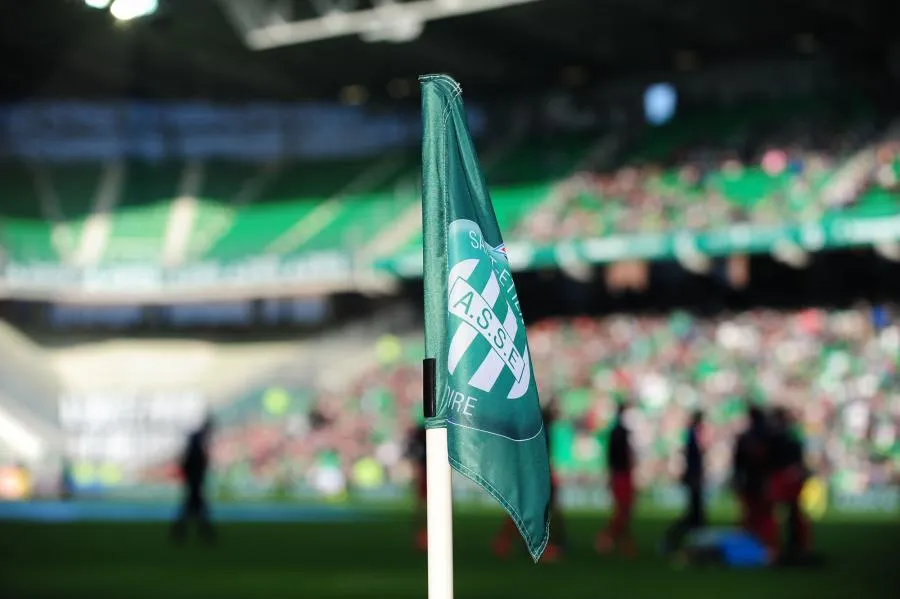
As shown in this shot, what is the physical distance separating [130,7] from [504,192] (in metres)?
35.3

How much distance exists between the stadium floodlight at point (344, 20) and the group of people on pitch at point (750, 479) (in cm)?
1743

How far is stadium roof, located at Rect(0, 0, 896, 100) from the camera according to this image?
41.8 meters

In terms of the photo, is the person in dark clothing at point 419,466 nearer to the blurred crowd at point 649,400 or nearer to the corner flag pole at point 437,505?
the blurred crowd at point 649,400

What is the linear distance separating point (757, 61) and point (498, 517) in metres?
21.4

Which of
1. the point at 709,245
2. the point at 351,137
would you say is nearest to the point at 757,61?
the point at 709,245

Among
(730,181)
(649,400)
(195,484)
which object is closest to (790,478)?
(195,484)

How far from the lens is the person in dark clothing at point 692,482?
21.2 m

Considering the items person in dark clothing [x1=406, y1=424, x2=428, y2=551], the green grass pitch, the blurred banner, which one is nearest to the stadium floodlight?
the blurred banner

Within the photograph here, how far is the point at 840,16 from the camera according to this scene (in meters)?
42.0

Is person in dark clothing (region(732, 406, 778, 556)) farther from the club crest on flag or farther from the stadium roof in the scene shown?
the stadium roof

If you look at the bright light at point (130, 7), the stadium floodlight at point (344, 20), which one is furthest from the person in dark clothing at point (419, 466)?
the stadium floodlight at point (344, 20)

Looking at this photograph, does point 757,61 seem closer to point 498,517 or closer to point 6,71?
point 498,517

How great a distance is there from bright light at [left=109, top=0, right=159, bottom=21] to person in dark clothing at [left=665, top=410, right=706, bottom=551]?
1151cm

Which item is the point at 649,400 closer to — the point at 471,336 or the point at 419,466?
the point at 419,466
